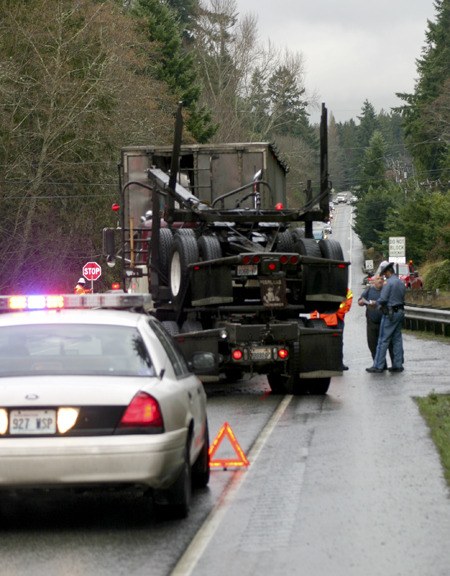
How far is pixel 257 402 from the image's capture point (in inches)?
663

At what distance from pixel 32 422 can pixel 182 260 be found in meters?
9.35

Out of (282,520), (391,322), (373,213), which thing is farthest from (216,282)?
(373,213)

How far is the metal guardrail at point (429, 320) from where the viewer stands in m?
31.1

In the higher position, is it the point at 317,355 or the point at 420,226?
the point at 420,226

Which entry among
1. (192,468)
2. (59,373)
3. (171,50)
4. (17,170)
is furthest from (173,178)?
(171,50)

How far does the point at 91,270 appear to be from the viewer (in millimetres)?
52062

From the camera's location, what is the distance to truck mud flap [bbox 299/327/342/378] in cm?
1719

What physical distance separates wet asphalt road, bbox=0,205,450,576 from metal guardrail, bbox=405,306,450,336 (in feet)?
57.2

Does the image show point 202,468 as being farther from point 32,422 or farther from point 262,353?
point 262,353

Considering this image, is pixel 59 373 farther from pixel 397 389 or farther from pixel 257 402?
pixel 397 389

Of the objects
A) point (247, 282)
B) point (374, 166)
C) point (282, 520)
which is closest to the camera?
point (282, 520)

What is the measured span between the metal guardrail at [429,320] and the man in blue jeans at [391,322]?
369 inches

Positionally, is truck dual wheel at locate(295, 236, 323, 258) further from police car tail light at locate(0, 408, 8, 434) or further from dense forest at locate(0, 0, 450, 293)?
dense forest at locate(0, 0, 450, 293)

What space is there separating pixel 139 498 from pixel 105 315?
1.39 m
